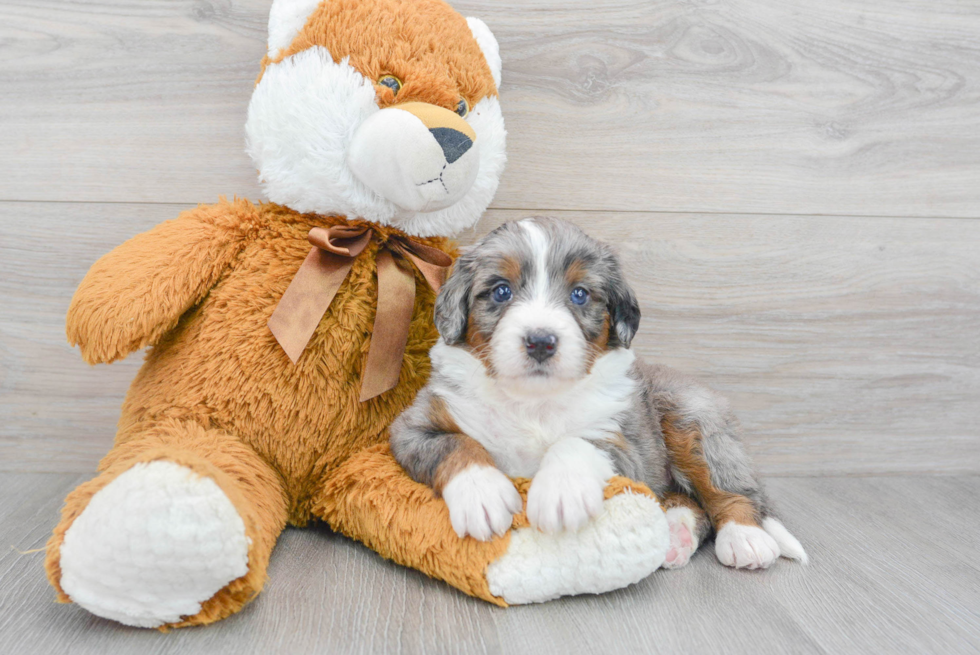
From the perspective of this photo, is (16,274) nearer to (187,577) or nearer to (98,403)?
(98,403)

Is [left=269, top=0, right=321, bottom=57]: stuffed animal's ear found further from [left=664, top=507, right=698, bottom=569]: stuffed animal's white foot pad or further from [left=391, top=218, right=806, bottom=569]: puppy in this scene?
[left=664, top=507, right=698, bottom=569]: stuffed animal's white foot pad

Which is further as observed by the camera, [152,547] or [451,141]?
[451,141]

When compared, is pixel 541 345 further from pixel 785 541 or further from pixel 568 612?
pixel 785 541

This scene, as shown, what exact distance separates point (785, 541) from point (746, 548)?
6.6 inches

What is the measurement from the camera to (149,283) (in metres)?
1.69

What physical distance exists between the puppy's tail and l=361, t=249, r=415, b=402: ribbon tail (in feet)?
3.48

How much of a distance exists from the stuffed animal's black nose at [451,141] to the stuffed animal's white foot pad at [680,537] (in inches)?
40.8

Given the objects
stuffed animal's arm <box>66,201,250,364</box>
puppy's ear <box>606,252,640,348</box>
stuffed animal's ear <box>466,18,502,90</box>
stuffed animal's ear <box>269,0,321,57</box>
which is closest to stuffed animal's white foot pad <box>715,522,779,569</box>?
puppy's ear <box>606,252,640,348</box>

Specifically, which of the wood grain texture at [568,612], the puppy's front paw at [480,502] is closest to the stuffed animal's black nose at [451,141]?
the puppy's front paw at [480,502]

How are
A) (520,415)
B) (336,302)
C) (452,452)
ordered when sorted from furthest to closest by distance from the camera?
(336,302) → (520,415) → (452,452)

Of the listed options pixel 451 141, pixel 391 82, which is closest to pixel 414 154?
pixel 451 141

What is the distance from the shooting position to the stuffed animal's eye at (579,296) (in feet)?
5.56

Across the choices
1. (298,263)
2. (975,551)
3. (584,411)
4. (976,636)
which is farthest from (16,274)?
(975,551)

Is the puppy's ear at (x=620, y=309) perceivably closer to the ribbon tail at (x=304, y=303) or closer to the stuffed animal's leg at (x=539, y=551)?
the stuffed animal's leg at (x=539, y=551)
